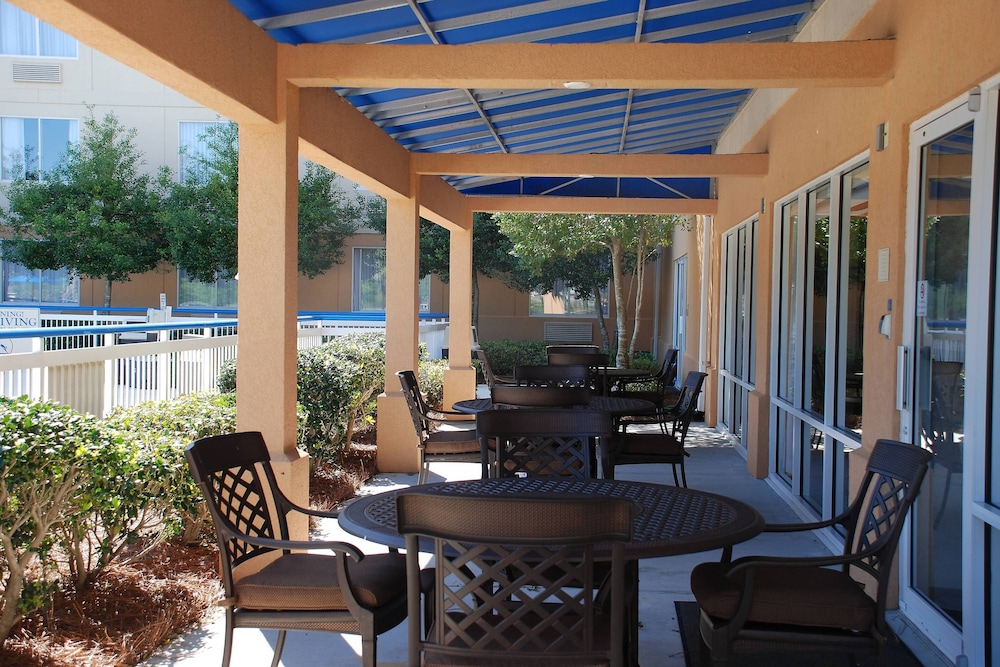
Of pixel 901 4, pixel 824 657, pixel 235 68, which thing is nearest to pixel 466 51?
pixel 235 68

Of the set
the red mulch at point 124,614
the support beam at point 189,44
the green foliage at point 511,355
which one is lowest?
the red mulch at point 124,614

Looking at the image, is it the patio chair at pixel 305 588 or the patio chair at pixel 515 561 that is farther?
the patio chair at pixel 305 588

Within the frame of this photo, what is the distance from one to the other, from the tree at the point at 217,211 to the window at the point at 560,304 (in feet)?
16.6

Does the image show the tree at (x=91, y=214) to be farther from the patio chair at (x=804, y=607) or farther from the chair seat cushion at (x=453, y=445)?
the patio chair at (x=804, y=607)

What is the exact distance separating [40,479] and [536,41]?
12.9ft

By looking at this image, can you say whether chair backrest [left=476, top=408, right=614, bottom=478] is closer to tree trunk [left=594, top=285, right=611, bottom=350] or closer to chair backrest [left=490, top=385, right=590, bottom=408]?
chair backrest [left=490, top=385, right=590, bottom=408]

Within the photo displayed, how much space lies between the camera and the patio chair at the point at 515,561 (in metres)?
2.20

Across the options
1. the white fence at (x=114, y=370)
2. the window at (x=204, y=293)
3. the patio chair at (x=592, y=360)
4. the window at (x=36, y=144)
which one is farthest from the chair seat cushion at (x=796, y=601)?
the window at (x=36, y=144)

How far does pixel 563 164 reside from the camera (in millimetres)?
8023

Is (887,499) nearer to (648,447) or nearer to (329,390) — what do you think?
(648,447)

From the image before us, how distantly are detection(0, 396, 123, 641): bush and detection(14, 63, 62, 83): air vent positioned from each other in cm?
2007

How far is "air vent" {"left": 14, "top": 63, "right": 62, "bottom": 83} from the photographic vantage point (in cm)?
2081

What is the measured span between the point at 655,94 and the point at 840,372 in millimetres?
3164

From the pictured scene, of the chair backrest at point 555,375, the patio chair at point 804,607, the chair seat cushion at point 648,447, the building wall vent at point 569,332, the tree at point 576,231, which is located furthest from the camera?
the building wall vent at point 569,332
